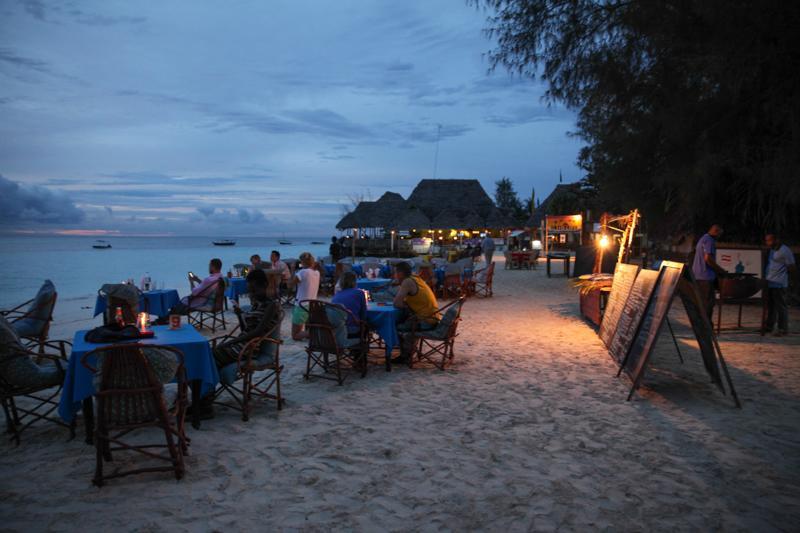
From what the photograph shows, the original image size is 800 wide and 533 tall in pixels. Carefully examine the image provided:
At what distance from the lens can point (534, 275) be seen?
68.2 ft

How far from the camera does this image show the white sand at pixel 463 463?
291 cm

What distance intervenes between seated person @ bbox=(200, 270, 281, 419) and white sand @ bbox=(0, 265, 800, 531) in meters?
0.38

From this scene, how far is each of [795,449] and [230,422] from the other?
4.38m

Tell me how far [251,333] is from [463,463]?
214 centimetres

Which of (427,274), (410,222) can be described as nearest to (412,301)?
(427,274)

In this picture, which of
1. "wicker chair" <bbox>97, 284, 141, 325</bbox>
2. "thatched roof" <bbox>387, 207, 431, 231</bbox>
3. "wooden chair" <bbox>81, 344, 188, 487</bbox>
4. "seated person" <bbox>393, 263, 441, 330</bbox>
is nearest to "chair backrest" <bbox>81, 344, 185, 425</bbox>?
"wooden chair" <bbox>81, 344, 188, 487</bbox>

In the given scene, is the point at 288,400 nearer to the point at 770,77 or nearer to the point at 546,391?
the point at 546,391

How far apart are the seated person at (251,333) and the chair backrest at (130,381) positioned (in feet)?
3.55

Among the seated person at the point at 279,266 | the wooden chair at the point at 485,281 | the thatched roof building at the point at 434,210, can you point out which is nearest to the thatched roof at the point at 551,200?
the thatched roof building at the point at 434,210

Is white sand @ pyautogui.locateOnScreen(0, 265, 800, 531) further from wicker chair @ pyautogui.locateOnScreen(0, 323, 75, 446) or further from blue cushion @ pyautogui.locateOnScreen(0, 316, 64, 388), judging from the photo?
blue cushion @ pyautogui.locateOnScreen(0, 316, 64, 388)

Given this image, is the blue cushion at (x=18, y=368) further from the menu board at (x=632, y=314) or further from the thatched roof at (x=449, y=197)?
the thatched roof at (x=449, y=197)

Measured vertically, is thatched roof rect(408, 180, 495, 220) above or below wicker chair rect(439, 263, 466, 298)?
above

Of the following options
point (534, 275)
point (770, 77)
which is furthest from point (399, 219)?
point (770, 77)

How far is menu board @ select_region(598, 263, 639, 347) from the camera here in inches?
262
